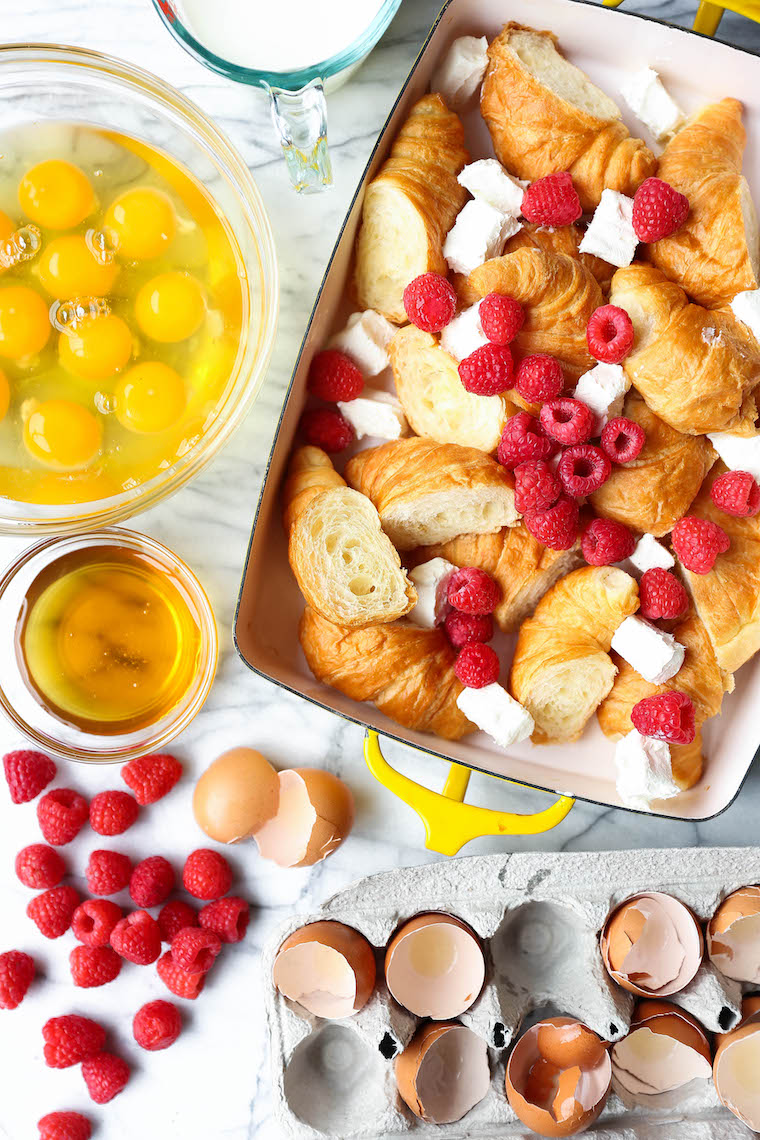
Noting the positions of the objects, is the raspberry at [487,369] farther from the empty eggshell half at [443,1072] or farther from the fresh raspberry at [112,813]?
the empty eggshell half at [443,1072]

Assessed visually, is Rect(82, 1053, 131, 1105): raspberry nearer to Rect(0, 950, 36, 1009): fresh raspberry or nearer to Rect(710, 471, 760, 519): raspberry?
Rect(0, 950, 36, 1009): fresh raspberry

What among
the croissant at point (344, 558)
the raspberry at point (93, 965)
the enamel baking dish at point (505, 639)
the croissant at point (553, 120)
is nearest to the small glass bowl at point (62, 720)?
the enamel baking dish at point (505, 639)

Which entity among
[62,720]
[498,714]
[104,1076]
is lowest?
[104,1076]

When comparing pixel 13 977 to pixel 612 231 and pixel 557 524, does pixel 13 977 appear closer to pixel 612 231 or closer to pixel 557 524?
pixel 557 524

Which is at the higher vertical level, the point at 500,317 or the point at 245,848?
the point at 500,317

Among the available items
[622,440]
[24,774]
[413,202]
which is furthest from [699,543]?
[24,774]

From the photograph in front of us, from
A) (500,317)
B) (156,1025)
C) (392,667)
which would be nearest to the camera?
(500,317)

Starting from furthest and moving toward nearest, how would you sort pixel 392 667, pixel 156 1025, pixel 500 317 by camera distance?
1. pixel 156 1025
2. pixel 392 667
3. pixel 500 317

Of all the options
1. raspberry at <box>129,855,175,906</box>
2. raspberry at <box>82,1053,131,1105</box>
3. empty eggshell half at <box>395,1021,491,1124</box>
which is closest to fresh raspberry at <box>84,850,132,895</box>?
raspberry at <box>129,855,175,906</box>

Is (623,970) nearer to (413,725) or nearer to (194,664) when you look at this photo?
(413,725)
